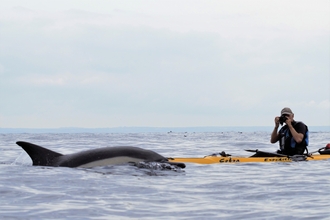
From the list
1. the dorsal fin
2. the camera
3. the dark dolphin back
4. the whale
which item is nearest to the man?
the camera

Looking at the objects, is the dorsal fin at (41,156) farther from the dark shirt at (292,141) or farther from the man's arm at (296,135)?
the dark shirt at (292,141)

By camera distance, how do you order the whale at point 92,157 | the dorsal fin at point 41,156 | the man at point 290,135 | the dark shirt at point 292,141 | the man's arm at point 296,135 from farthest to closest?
the dark shirt at point 292,141, the man at point 290,135, the man's arm at point 296,135, the dorsal fin at point 41,156, the whale at point 92,157

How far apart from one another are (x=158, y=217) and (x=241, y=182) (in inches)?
159

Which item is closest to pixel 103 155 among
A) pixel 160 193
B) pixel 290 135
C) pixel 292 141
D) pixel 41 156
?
pixel 41 156

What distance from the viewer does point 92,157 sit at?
12.2m

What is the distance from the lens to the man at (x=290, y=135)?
15.8 metres

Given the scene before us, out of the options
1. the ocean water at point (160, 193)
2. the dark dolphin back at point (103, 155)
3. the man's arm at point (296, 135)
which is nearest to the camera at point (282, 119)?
the man's arm at point (296, 135)

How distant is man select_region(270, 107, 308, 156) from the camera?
621 inches

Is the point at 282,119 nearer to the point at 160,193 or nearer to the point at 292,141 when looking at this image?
the point at 292,141

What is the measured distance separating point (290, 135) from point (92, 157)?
655cm

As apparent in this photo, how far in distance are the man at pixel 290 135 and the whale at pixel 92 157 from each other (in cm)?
473

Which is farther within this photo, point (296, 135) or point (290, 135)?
point (290, 135)

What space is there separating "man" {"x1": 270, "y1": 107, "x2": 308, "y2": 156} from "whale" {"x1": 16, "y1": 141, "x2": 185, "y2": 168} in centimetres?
473

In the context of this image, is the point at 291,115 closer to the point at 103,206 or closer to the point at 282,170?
the point at 282,170
